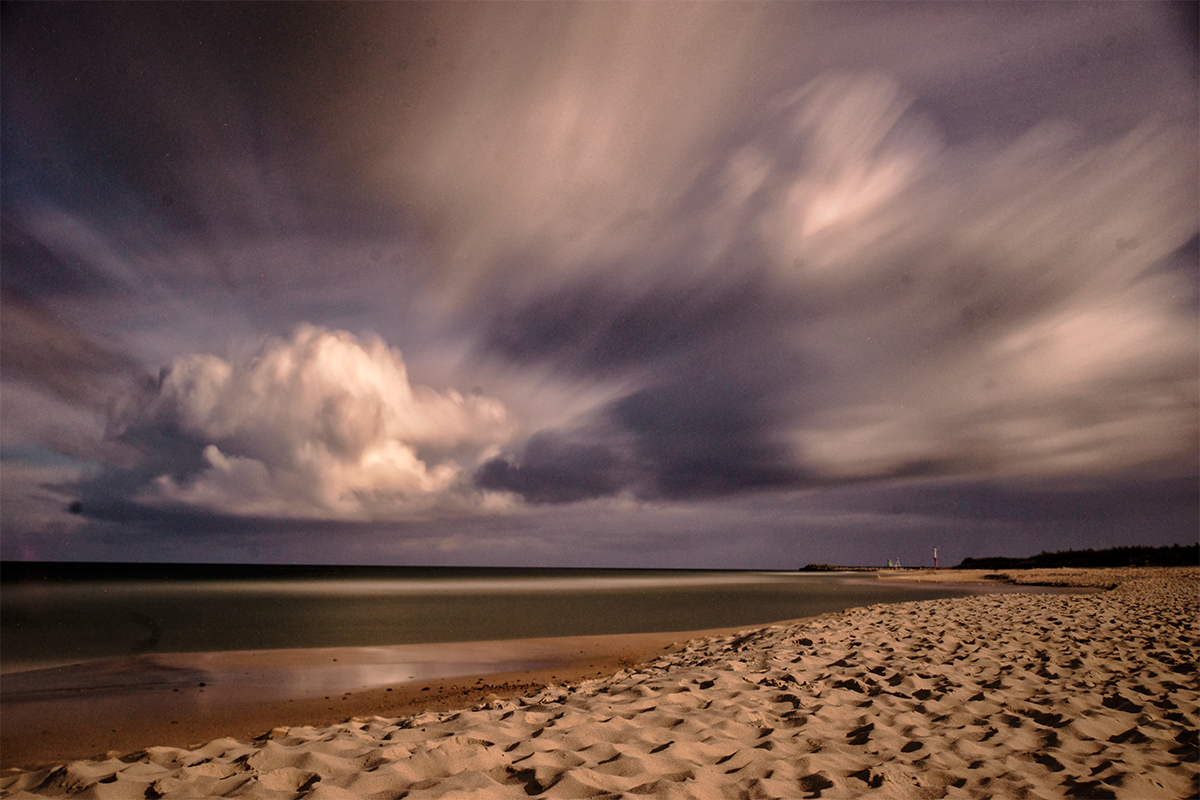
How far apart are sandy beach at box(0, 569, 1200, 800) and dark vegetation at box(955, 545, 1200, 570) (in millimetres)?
63810

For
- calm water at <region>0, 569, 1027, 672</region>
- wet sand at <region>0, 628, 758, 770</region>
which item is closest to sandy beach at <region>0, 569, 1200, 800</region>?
wet sand at <region>0, 628, 758, 770</region>

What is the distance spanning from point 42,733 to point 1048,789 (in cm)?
1177

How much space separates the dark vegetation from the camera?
5066 cm

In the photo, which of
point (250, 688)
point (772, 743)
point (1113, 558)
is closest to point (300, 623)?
point (250, 688)

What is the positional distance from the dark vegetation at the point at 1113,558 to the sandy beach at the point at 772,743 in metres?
63.8

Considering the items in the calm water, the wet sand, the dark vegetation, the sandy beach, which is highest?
the sandy beach

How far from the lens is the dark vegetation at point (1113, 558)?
166 ft

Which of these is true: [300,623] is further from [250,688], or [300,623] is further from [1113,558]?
[1113,558]

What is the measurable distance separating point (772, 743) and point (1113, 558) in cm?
8022

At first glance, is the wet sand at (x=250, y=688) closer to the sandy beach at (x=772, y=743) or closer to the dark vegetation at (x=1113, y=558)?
the sandy beach at (x=772, y=743)

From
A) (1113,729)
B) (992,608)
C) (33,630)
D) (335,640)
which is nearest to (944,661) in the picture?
(1113,729)

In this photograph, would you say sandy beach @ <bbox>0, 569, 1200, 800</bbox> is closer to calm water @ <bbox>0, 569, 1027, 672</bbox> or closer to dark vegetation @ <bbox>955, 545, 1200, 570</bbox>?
calm water @ <bbox>0, 569, 1027, 672</bbox>

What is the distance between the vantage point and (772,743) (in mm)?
4117

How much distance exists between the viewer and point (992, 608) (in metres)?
13.9
